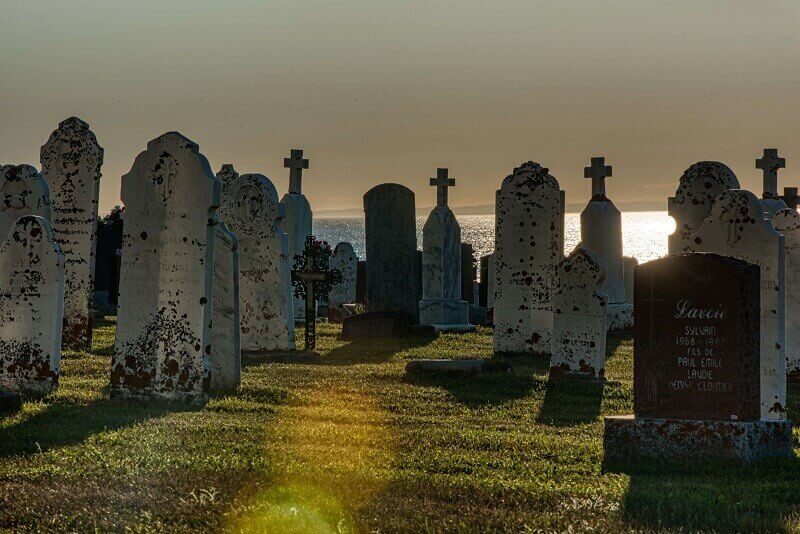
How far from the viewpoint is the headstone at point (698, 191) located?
16094mm

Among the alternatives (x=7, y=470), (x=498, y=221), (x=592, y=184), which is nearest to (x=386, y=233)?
(x=498, y=221)

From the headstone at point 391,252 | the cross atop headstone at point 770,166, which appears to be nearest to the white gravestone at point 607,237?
the cross atop headstone at point 770,166

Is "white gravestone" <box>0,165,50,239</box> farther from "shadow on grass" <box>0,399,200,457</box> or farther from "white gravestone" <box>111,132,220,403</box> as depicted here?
"shadow on grass" <box>0,399,200,457</box>

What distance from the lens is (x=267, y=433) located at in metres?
9.96

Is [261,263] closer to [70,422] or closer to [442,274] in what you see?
[70,422]

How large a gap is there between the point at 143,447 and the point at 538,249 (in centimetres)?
1031

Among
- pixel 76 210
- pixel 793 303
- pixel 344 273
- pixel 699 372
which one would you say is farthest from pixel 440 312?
pixel 699 372

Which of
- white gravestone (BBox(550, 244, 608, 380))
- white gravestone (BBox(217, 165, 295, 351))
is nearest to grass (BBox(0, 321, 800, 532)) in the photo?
white gravestone (BBox(550, 244, 608, 380))

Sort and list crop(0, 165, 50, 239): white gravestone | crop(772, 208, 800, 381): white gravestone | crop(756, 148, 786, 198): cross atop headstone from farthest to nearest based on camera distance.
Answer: crop(756, 148, 786, 198): cross atop headstone, crop(772, 208, 800, 381): white gravestone, crop(0, 165, 50, 239): white gravestone

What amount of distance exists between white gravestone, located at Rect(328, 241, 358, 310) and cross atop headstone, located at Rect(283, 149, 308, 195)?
10.2 ft

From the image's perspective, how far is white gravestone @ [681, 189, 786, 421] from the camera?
10547 mm

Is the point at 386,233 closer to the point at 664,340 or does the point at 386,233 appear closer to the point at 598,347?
the point at 598,347

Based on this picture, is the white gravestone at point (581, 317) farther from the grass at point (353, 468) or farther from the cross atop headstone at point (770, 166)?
the cross atop headstone at point (770, 166)

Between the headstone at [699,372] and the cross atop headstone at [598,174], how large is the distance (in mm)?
14903
